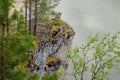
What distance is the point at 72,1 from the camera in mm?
110750

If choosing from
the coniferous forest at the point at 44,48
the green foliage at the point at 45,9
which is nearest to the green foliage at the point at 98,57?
the coniferous forest at the point at 44,48

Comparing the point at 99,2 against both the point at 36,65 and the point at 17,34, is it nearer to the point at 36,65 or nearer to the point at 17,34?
the point at 36,65

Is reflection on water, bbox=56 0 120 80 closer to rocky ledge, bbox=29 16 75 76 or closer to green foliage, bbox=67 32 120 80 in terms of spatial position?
rocky ledge, bbox=29 16 75 76

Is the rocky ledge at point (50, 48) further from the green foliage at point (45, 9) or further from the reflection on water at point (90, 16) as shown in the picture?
the reflection on water at point (90, 16)

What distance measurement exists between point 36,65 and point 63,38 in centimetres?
1083

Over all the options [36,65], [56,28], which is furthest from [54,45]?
[36,65]

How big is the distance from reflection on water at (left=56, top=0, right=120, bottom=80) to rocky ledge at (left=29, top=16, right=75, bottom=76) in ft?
83.8

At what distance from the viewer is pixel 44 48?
53250 mm

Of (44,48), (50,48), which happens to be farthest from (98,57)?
(50,48)

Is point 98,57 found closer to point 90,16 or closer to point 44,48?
point 44,48

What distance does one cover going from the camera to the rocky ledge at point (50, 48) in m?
51.1

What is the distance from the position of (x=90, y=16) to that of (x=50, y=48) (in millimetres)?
45045

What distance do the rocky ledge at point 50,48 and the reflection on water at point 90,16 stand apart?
2553 cm

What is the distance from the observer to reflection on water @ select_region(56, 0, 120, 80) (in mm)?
92500
